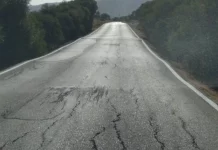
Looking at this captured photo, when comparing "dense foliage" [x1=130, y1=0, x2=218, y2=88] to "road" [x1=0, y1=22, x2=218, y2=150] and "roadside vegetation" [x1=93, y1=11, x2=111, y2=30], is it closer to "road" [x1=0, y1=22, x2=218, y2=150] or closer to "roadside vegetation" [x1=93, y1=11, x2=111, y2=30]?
"road" [x1=0, y1=22, x2=218, y2=150]

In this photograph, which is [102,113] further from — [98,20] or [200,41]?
[98,20]

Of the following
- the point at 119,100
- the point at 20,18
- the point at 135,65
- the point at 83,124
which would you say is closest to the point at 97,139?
the point at 83,124

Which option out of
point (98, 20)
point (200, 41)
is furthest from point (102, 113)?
point (98, 20)

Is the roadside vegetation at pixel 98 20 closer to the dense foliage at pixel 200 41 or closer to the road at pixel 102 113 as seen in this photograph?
the dense foliage at pixel 200 41

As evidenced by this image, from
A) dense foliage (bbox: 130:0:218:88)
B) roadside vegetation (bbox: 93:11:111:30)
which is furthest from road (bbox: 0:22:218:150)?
roadside vegetation (bbox: 93:11:111:30)

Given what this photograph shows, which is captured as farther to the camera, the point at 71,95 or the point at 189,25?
the point at 189,25

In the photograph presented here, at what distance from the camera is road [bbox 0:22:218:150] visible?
6.40 meters

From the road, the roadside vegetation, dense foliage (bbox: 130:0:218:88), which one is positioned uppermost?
the road

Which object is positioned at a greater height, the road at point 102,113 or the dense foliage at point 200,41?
the road at point 102,113

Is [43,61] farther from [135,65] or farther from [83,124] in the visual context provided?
[83,124]

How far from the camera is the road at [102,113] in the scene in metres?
6.40

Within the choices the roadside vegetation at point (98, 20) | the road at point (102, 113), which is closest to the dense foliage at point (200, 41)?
the road at point (102, 113)

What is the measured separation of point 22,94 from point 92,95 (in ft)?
5.50

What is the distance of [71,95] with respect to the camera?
33.6ft
